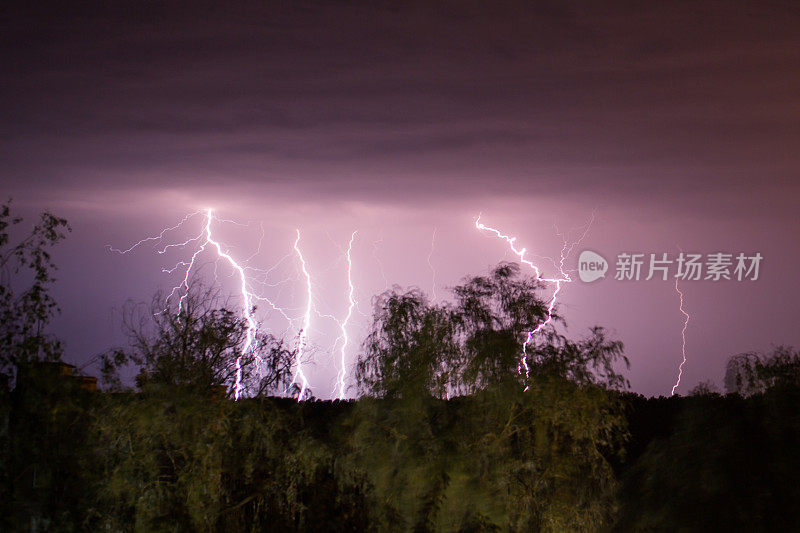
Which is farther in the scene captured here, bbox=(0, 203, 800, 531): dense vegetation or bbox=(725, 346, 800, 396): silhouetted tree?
bbox=(725, 346, 800, 396): silhouetted tree

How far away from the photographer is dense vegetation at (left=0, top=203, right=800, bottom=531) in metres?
11.0

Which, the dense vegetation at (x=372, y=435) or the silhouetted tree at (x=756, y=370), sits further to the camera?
the silhouetted tree at (x=756, y=370)

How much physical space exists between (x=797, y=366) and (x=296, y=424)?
60.5ft

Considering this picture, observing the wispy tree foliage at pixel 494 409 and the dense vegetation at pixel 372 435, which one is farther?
the wispy tree foliage at pixel 494 409

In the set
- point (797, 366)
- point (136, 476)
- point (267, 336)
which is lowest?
point (136, 476)

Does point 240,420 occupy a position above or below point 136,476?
above

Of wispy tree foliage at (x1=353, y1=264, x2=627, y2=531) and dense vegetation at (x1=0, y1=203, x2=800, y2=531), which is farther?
wispy tree foliage at (x1=353, y1=264, x2=627, y2=531)

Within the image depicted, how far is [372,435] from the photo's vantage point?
46.6 feet

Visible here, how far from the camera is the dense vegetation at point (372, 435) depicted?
1096cm

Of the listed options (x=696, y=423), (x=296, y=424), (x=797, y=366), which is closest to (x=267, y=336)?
(x=296, y=424)

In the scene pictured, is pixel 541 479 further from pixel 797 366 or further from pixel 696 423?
pixel 797 366

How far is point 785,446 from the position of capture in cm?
553

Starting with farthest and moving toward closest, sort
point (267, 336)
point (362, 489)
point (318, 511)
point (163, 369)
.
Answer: point (267, 336) → point (163, 369) → point (362, 489) → point (318, 511)

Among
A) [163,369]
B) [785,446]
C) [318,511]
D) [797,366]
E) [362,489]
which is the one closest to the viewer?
[785,446]
